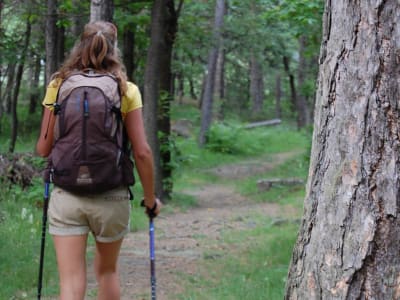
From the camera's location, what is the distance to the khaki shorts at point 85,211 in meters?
3.89

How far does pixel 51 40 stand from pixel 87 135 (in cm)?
976

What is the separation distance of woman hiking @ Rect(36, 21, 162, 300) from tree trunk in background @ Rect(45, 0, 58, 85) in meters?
8.63

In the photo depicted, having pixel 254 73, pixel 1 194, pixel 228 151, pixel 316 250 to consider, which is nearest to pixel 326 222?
pixel 316 250

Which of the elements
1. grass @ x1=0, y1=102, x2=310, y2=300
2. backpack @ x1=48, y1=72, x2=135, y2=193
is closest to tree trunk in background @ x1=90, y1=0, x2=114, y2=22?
grass @ x1=0, y1=102, x2=310, y2=300

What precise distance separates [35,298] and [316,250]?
136 inches

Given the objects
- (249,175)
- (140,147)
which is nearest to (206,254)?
(140,147)

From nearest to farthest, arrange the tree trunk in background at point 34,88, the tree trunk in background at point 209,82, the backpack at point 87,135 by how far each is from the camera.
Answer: the backpack at point 87,135 < the tree trunk in background at point 34,88 < the tree trunk in background at point 209,82

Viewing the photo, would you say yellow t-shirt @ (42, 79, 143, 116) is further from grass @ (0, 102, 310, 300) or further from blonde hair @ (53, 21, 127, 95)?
grass @ (0, 102, 310, 300)

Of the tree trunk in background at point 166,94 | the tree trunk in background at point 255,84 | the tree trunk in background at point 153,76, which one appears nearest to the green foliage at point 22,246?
the tree trunk in background at point 153,76

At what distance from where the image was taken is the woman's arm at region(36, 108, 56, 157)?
12.8 feet

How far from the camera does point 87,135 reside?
12.2 ft

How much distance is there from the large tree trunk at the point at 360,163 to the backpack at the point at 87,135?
126cm

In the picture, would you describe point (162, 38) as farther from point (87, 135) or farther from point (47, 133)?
point (87, 135)

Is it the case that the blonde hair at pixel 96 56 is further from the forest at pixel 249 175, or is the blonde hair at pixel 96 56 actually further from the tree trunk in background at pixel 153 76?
the tree trunk in background at pixel 153 76
